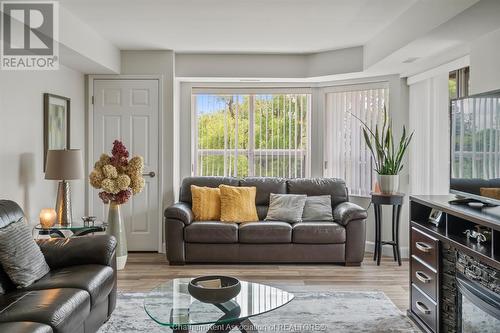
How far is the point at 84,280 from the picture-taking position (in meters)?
3.03

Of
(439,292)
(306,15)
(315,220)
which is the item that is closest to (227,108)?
(315,220)

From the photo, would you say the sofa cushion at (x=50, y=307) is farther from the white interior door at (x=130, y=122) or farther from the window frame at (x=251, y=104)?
the window frame at (x=251, y=104)

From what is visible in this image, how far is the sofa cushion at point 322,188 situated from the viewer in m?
5.91

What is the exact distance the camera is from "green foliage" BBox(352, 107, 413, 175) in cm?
531

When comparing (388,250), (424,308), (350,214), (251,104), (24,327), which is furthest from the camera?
(251,104)

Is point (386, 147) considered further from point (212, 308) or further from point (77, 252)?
point (77, 252)

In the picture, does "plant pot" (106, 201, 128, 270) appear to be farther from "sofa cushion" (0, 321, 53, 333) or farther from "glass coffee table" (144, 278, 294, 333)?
"sofa cushion" (0, 321, 53, 333)

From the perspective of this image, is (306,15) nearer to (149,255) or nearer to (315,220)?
(315,220)

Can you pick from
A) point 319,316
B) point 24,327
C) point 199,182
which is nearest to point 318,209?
point 199,182

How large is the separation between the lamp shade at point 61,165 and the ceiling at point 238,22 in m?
1.25

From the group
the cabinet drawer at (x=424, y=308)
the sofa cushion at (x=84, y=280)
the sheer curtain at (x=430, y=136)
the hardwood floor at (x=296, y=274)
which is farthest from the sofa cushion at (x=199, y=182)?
the cabinet drawer at (x=424, y=308)

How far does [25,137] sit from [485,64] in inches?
154

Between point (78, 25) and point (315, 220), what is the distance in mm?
3254

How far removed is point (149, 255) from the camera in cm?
587
